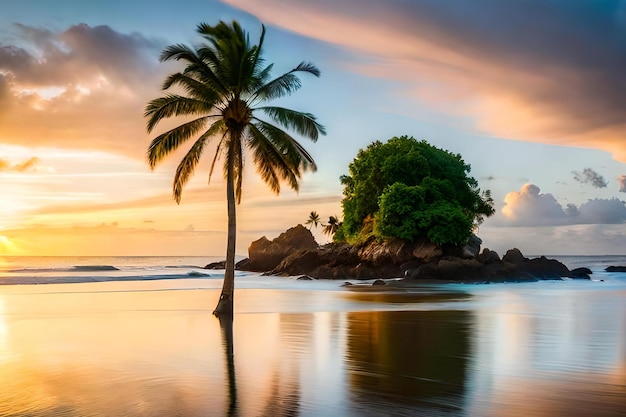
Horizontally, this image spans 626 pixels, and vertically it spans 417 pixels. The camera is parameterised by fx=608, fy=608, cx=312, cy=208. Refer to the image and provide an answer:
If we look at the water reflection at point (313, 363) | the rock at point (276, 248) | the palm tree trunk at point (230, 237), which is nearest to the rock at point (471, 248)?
the rock at point (276, 248)

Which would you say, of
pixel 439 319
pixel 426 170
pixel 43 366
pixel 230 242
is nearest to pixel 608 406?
pixel 43 366

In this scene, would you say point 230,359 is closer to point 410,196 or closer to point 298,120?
point 298,120

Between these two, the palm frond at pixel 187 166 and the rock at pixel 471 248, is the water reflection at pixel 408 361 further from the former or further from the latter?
the rock at pixel 471 248

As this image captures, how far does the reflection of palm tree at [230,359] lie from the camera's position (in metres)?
8.69

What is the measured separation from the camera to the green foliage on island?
53625 mm

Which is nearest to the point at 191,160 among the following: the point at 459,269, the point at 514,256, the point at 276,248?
the point at 459,269

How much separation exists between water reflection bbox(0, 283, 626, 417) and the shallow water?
0.04 metres

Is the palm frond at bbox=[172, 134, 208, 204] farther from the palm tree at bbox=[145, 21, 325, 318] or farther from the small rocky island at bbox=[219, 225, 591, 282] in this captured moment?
the small rocky island at bbox=[219, 225, 591, 282]

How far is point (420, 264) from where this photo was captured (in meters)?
53.8

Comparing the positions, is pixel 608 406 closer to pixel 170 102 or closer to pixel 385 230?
pixel 170 102

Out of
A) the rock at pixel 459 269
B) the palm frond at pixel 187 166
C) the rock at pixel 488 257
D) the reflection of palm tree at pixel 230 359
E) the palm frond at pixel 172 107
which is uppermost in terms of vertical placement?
the palm frond at pixel 172 107

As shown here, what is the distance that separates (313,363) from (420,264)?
42727 millimetres

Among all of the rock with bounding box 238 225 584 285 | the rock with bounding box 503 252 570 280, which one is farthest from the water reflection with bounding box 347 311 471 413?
the rock with bounding box 503 252 570 280

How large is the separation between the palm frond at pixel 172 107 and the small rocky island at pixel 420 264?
32.6 metres
